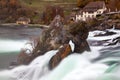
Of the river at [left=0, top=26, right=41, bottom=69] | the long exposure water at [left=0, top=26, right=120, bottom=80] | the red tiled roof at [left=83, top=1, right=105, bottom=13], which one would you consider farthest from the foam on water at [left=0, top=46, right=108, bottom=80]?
the red tiled roof at [left=83, top=1, right=105, bottom=13]

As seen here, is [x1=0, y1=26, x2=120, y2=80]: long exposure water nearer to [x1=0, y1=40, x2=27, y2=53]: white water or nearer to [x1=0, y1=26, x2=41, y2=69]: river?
[x1=0, y1=26, x2=41, y2=69]: river

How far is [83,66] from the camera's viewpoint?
29.5 feet

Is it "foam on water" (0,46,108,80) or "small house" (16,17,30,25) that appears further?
Result: "small house" (16,17,30,25)

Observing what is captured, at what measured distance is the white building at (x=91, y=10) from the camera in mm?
9219

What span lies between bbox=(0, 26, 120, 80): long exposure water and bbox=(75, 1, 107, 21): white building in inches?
9.6

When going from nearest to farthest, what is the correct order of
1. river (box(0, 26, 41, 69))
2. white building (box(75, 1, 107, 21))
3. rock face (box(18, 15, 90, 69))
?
rock face (box(18, 15, 90, 69))
white building (box(75, 1, 107, 21))
river (box(0, 26, 41, 69))

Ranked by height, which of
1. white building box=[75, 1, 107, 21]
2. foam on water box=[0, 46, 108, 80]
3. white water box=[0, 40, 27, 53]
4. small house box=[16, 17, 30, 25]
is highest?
white building box=[75, 1, 107, 21]

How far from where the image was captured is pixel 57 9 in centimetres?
950

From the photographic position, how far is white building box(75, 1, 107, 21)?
9.22 metres

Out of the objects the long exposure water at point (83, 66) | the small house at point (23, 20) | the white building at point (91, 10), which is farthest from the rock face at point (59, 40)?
the small house at point (23, 20)

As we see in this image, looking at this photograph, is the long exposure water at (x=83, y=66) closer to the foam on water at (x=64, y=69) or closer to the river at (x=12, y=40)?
the foam on water at (x=64, y=69)

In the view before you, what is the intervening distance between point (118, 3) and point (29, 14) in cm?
128

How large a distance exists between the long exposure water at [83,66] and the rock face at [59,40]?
0.07 m

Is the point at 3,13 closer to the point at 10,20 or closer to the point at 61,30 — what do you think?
the point at 10,20
